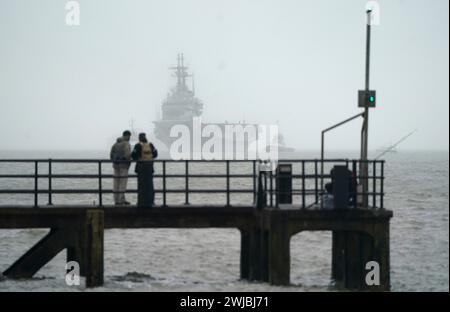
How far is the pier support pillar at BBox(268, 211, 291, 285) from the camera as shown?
1497 cm

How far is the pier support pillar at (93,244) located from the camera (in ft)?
51.0

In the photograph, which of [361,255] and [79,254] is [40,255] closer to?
[79,254]

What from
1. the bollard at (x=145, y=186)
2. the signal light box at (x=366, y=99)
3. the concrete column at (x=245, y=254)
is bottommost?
the concrete column at (x=245, y=254)

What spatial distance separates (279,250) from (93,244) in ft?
12.2

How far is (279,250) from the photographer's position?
49.1ft

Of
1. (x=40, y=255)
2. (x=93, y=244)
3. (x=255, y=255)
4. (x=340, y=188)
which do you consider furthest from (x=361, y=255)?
(x=40, y=255)

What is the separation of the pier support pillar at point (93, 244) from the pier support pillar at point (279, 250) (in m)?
3.44

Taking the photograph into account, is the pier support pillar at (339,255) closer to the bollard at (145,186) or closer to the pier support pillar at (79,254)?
the bollard at (145,186)

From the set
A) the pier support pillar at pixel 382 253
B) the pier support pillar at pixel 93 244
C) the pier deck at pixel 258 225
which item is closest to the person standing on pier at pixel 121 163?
the pier deck at pixel 258 225

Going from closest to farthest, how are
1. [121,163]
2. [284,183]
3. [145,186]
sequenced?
[284,183] → [145,186] → [121,163]

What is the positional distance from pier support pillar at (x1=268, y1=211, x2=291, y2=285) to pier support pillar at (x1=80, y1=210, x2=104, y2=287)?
344cm
